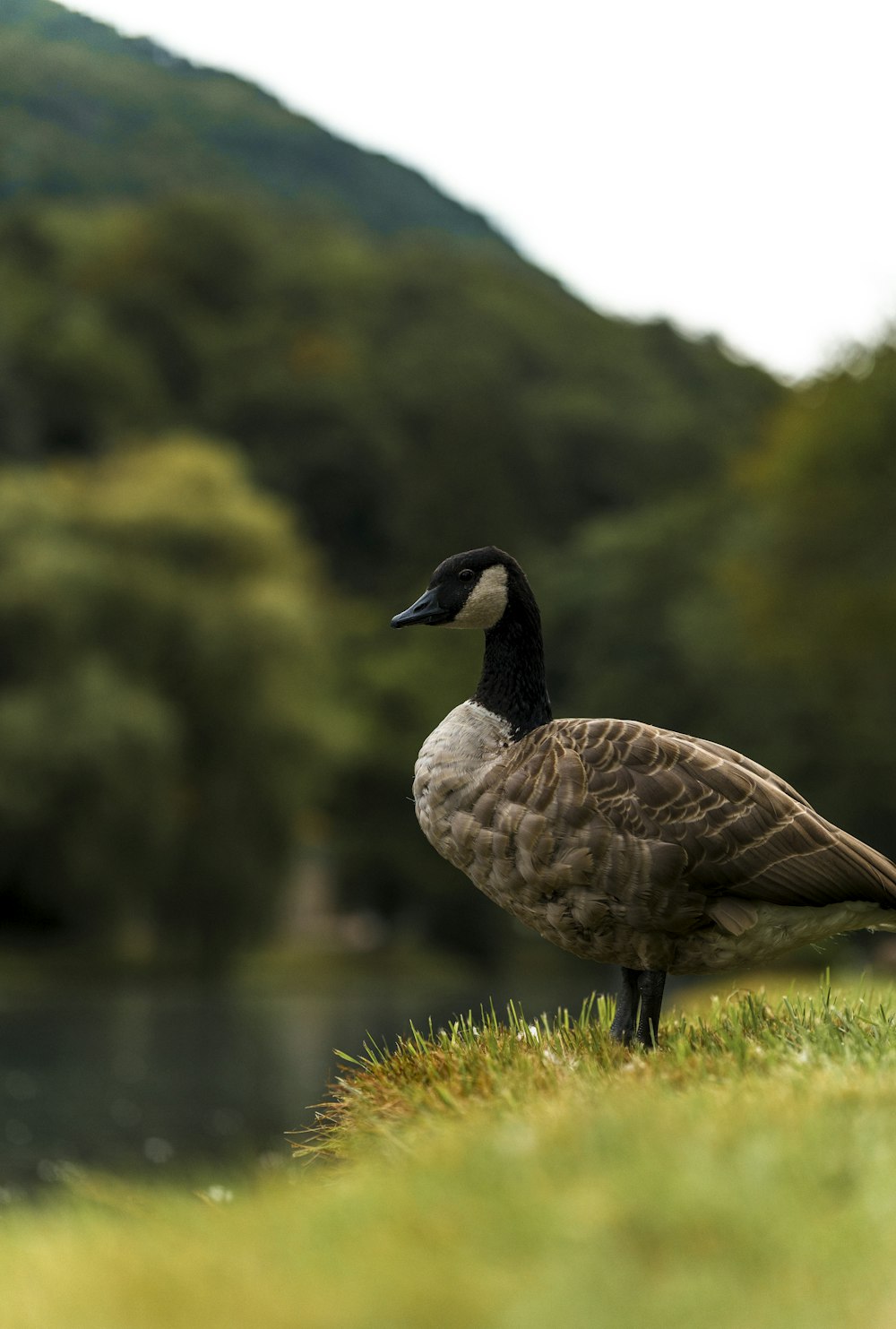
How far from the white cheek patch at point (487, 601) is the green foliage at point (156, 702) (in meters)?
38.9

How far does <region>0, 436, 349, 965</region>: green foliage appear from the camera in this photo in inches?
1865

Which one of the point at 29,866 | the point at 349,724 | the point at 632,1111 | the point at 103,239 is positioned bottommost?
the point at 29,866

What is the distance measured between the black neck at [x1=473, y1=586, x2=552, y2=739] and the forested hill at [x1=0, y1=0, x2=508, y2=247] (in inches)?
1732

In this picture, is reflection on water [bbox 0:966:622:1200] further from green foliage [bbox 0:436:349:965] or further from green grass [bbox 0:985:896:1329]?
green foliage [bbox 0:436:349:965]

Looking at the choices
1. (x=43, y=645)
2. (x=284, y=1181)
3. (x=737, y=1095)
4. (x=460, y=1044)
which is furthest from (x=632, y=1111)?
(x=43, y=645)

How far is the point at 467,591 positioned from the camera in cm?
901

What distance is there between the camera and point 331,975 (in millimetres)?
69812

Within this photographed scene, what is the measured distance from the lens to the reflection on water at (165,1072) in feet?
78.0

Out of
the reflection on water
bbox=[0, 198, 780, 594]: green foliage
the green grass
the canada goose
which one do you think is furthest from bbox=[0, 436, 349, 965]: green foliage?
the green grass

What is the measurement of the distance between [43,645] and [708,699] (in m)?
31.4

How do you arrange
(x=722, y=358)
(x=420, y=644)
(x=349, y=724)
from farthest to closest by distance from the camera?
(x=722, y=358) → (x=420, y=644) → (x=349, y=724)

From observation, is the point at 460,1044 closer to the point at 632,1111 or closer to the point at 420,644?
the point at 632,1111

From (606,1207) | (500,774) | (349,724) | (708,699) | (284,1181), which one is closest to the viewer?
(606,1207)

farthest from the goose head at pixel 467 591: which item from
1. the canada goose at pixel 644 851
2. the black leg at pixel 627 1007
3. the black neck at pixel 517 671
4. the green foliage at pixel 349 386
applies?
the green foliage at pixel 349 386
